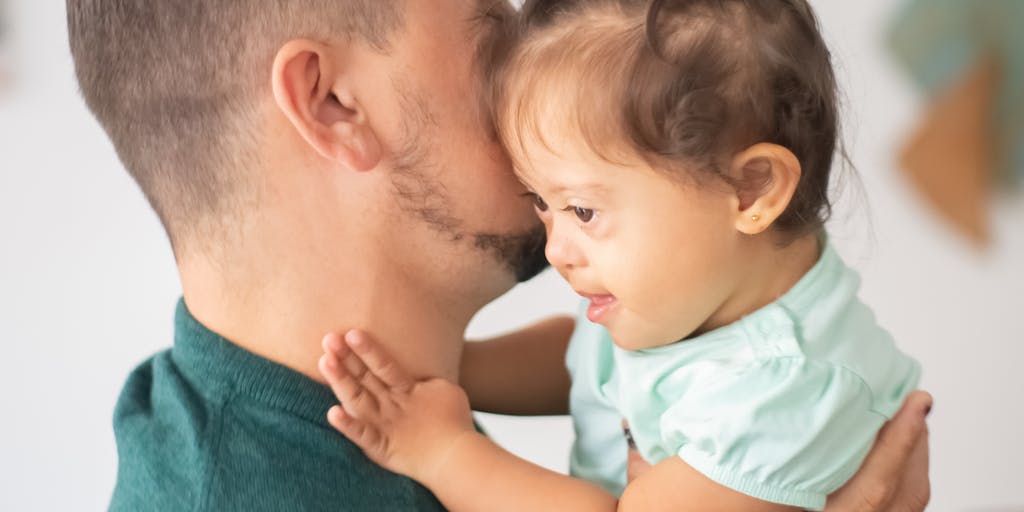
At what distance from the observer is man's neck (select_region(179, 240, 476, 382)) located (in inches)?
47.5

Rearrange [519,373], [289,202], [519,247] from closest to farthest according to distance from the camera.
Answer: [289,202] < [519,247] < [519,373]

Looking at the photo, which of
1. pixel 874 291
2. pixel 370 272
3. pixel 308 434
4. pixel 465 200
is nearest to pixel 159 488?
pixel 308 434

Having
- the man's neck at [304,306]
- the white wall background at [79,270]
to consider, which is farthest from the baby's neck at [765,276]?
the white wall background at [79,270]

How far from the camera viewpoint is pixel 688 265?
3.72 ft

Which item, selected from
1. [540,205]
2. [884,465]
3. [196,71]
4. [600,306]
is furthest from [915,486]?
[196,71]

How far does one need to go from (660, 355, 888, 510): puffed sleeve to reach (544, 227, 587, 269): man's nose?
18 cm

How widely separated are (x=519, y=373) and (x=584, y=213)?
49cm

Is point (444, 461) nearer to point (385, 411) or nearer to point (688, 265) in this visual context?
point (385, 411)

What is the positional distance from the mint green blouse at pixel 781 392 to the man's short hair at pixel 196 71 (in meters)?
0.46

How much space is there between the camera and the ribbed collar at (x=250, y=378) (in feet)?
3.82

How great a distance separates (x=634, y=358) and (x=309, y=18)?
50 cm

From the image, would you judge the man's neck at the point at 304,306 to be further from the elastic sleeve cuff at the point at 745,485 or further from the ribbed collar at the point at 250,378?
the elastic sleeve cuff at the point at 745,485

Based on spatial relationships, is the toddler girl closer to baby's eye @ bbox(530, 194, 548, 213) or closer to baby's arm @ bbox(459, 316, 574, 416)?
baby's eye @ bbox(530, 194, 548, 213)

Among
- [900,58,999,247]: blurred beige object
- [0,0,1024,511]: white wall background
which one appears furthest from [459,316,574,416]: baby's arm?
[900,58,999,247]: blurred beige object
